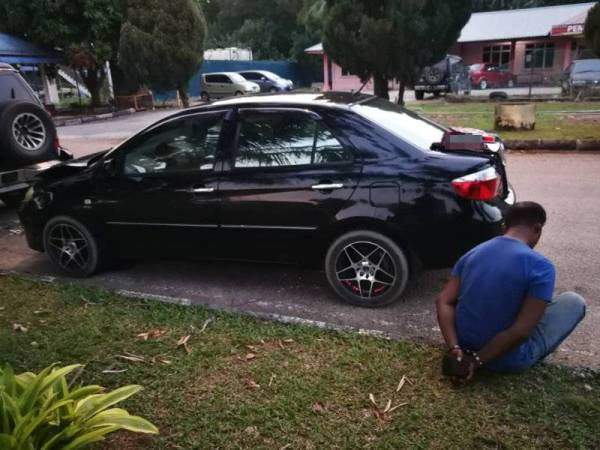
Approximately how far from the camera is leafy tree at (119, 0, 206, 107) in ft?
70.0

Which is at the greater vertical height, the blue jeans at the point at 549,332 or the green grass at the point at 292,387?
the blue jeans at the point at 549,332

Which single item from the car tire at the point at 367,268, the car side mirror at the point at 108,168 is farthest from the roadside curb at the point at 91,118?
the car tire at the point at 367,268

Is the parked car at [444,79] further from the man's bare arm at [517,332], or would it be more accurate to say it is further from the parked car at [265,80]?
the man's bare arm at [517,332]

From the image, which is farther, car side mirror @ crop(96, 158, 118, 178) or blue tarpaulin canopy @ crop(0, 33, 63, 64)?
blue tarpaulin canopy @ crop(0, 33, 63, 64)

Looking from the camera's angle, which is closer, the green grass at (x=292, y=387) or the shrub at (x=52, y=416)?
the shrub at (x=52, y=416)

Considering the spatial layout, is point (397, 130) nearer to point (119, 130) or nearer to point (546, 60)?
point (119, 130)

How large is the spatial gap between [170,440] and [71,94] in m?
39.3

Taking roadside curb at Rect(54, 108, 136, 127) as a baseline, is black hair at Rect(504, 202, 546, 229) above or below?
above

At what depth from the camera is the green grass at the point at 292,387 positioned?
2.64 metres


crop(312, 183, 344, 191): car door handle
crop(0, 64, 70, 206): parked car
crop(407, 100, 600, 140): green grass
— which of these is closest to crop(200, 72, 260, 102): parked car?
crop(407, 100, 600, 140): green grass

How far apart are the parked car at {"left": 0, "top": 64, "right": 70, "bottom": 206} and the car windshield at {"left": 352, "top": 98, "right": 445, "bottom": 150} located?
13.8 ft

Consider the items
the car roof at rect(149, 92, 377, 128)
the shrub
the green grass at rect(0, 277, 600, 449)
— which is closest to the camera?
the shrub

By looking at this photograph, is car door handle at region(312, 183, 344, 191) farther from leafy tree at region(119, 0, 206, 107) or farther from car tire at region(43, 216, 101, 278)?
leafy tree at region(119, 0, 206, 107)

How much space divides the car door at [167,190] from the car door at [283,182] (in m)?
0.19
